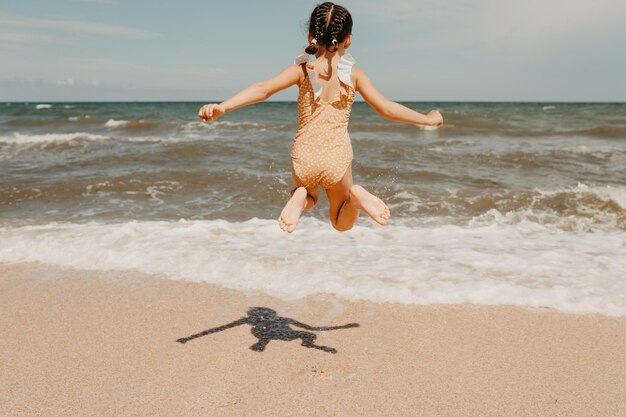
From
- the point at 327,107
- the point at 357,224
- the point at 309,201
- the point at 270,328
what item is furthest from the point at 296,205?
the point at 357,224

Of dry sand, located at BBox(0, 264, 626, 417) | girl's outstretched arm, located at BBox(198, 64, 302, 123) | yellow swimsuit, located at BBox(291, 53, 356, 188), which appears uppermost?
girl's outstretched arm, located at BBox(198, 64, 302, 123)

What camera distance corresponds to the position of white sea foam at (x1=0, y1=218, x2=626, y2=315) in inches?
193

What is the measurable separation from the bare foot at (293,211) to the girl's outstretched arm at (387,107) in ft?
2.43

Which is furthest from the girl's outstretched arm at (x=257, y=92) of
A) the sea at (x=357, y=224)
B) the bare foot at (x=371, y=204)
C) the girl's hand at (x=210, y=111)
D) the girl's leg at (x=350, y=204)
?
the sea at (x=357, y=224)

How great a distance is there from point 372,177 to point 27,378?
893 centimetres

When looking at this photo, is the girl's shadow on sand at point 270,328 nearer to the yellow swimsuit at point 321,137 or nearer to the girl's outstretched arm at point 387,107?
the yellow swimsuit at point 321,137

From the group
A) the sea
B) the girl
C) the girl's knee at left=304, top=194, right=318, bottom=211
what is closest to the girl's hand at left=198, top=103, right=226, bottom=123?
the girl

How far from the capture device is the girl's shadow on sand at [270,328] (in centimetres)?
399

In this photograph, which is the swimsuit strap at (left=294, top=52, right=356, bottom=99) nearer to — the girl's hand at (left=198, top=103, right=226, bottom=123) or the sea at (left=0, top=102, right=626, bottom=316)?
the girl's hand at (left=198, top=103, right=226, bottom=123)

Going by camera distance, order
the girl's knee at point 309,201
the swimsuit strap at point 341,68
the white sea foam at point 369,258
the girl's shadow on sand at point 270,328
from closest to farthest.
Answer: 1. the swimsuit strap at point 341,68
2. the girl's knee at point 309,201
3. the girl's shadow on sand at point 270,328
4. the white sea foam at point 369,258

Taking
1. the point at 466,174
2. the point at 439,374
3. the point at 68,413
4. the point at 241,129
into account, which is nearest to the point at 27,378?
the point at 68,413

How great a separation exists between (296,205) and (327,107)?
68 cm

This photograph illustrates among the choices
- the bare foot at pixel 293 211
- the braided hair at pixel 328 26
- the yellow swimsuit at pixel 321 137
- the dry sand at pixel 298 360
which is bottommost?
the dry sand at pixel 298 360

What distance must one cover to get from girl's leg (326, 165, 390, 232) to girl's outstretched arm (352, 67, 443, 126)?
0.48 m
